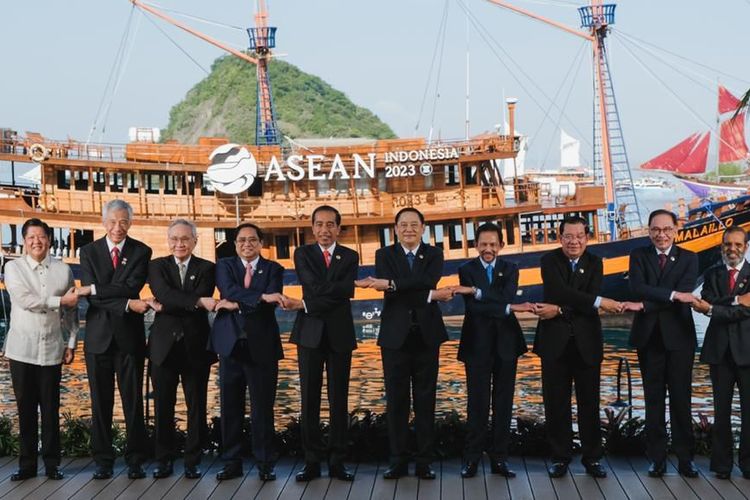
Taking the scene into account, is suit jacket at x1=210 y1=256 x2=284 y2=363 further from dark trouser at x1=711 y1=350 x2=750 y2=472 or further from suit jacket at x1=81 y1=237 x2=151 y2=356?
dark trouser at x1=711 y1=350 x2=750 y2=472

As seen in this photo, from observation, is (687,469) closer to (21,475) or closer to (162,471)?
(162,471)

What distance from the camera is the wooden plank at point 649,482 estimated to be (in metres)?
6.02

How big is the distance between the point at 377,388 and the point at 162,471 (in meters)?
10.6

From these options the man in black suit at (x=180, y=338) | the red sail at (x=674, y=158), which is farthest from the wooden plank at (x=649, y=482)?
the red sail at (x=674, y=158)

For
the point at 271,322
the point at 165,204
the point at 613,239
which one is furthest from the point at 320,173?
the point at 271,322

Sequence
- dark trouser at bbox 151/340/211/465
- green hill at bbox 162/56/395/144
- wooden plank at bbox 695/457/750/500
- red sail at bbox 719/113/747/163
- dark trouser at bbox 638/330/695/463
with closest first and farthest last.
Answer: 1. wooden plank at bbox 695/457/750/500
2. dark trouser at bbox 638/330/695/463
3. dark trouser at bbox 151/340/211/465
4. red sail at bbox 719/113/747/163
5. green hill at bbox 162/56/395/144

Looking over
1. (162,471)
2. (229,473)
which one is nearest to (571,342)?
(229,473)

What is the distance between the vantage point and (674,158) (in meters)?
43.8

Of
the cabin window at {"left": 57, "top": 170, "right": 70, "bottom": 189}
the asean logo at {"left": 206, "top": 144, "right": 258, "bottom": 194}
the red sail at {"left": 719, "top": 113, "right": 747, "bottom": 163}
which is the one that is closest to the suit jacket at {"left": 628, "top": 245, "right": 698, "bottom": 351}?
the asean logo at {"left": 206, "top": 144, "right": 258, "bottom": 194}

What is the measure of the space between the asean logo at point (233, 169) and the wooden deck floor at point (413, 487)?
19.7 m

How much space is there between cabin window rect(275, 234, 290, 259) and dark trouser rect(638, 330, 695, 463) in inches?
848

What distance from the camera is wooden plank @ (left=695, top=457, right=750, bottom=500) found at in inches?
236

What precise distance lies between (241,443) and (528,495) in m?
1.81

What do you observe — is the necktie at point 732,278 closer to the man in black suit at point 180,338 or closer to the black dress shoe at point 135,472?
the man in black suit at point 180,338
